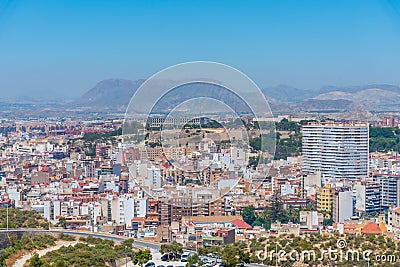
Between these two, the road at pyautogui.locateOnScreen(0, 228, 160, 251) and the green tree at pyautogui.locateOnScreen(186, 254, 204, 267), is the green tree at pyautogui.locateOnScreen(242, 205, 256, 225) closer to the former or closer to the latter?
the road at pyautogui.locateOnScreen(0, 228, 160, 251)

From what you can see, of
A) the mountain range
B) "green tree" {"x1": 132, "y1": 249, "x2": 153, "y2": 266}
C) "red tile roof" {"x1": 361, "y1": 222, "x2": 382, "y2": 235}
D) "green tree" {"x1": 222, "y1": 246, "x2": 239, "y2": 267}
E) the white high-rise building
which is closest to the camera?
"green tree" {"x1": 222, "y1": 246, "x2": 239, "y2": 267}

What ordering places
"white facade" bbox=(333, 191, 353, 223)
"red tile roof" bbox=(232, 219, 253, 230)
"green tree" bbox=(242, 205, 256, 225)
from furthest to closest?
1. "white facade" bbox=(333, 191, 353, 223)
2. "green tree" bbox=(242, 205, 256, 225)
3. "red tile roof" bbox=(232, 219, 253, 230)

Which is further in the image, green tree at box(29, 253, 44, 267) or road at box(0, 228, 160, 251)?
road at box(0, 228, 160, 251)

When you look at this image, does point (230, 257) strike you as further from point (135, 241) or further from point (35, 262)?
point (135, 241)

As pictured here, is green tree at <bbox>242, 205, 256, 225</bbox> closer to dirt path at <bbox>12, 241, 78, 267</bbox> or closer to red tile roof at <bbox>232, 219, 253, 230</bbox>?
red tile roof at <bbox>232, 219, 253, 230</bbox>

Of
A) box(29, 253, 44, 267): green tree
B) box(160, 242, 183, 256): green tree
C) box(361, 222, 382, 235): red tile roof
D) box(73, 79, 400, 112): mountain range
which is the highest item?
box(73, 79, 400, 112): mountain range

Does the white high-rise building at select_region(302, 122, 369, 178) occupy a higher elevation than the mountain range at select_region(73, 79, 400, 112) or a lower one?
lower

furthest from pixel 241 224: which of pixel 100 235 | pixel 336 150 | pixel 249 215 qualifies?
pixel 336 150

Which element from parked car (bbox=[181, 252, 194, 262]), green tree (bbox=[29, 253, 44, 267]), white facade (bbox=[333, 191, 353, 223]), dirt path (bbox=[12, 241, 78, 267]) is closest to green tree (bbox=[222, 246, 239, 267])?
parked car (bbox=[181, 252, 194, 262])

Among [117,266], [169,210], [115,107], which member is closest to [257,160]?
[169,210]
